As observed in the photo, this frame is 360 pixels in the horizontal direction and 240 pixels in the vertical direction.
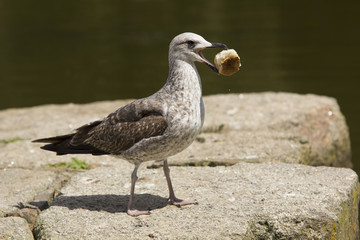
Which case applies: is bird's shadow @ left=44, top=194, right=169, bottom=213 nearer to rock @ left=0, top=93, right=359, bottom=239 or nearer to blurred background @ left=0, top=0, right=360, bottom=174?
rock @ left=0, top=93, right=359, bottom=239

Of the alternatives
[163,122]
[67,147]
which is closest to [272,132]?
[163,122]

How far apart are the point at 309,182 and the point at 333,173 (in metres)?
0.34

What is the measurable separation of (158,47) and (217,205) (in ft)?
36.1

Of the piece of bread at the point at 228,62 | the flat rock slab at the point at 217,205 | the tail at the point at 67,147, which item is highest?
the piece of bread at the point at 228,62

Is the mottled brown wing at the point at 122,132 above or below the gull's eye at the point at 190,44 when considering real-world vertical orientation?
below

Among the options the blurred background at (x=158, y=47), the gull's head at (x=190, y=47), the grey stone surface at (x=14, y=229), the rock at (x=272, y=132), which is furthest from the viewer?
the blurred background at (x=158, y=47)

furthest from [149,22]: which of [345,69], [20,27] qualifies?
[345,69]

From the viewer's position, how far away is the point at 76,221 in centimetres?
477

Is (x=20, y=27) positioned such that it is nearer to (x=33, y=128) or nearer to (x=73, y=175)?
(x=33, y=128)

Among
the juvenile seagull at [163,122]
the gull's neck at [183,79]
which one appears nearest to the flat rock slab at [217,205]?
the juvenile seagull at [163,122]

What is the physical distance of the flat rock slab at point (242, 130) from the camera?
645 centimetres

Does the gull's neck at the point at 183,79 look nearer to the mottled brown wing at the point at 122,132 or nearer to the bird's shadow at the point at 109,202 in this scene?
the mottled brown wing at the point at 122,132

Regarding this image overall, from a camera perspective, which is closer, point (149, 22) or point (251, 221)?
point (251, 221)

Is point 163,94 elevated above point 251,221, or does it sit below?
above
